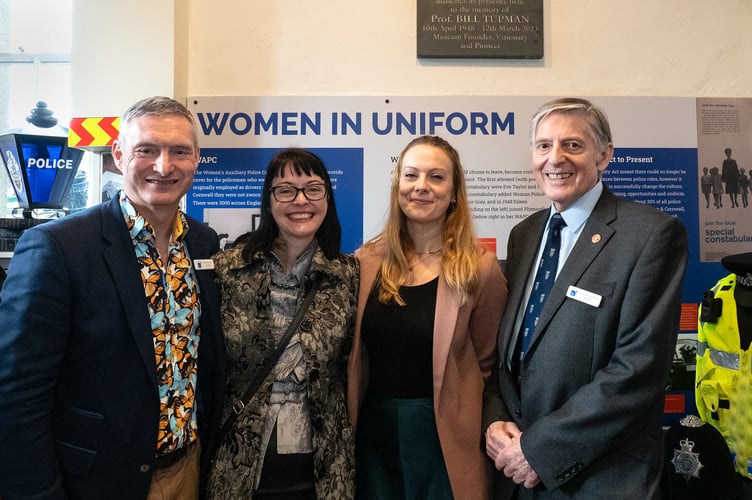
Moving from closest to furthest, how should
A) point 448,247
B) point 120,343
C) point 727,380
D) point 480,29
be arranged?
point 120,343 < point 448,247 < point 727,380 < point 480,29

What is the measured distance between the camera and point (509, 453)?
1434 millimetres

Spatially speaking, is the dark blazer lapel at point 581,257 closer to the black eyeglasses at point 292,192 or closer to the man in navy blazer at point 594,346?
the man in navy blazer at point 594,346

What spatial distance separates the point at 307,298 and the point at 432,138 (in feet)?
2.46

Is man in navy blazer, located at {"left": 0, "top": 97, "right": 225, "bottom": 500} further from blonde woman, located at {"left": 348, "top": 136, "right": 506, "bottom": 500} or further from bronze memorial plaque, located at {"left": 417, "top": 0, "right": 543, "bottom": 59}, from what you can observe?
bronze memorial plaque, located at {"left": 417, "top": 0, "right": 543, "bottom": 59}

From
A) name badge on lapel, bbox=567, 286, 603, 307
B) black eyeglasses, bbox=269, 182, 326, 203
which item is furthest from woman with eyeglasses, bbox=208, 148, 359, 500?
name badge on lapel, bbox=567, 286, 603, 307

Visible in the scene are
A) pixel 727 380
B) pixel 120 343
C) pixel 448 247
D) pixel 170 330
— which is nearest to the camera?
pixel 120 343

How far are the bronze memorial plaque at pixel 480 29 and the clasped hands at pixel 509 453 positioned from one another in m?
1.97

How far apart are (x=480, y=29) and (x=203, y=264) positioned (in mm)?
2013

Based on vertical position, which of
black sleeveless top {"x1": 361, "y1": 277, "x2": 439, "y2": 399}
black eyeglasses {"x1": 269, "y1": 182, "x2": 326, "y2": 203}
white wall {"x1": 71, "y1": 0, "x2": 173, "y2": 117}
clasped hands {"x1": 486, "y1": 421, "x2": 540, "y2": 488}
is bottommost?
clasped hands {"x1": 486, "y1": 421, "x2": 540, "y2": 488}

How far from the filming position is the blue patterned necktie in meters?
1.50

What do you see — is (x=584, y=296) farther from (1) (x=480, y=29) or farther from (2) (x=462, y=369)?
(1) (x=480, y=29)

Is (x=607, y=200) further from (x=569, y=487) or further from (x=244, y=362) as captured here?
(x=244, y=362)

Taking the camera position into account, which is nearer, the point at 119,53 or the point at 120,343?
the point at 120,343

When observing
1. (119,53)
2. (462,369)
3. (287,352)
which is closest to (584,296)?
(462,369)
